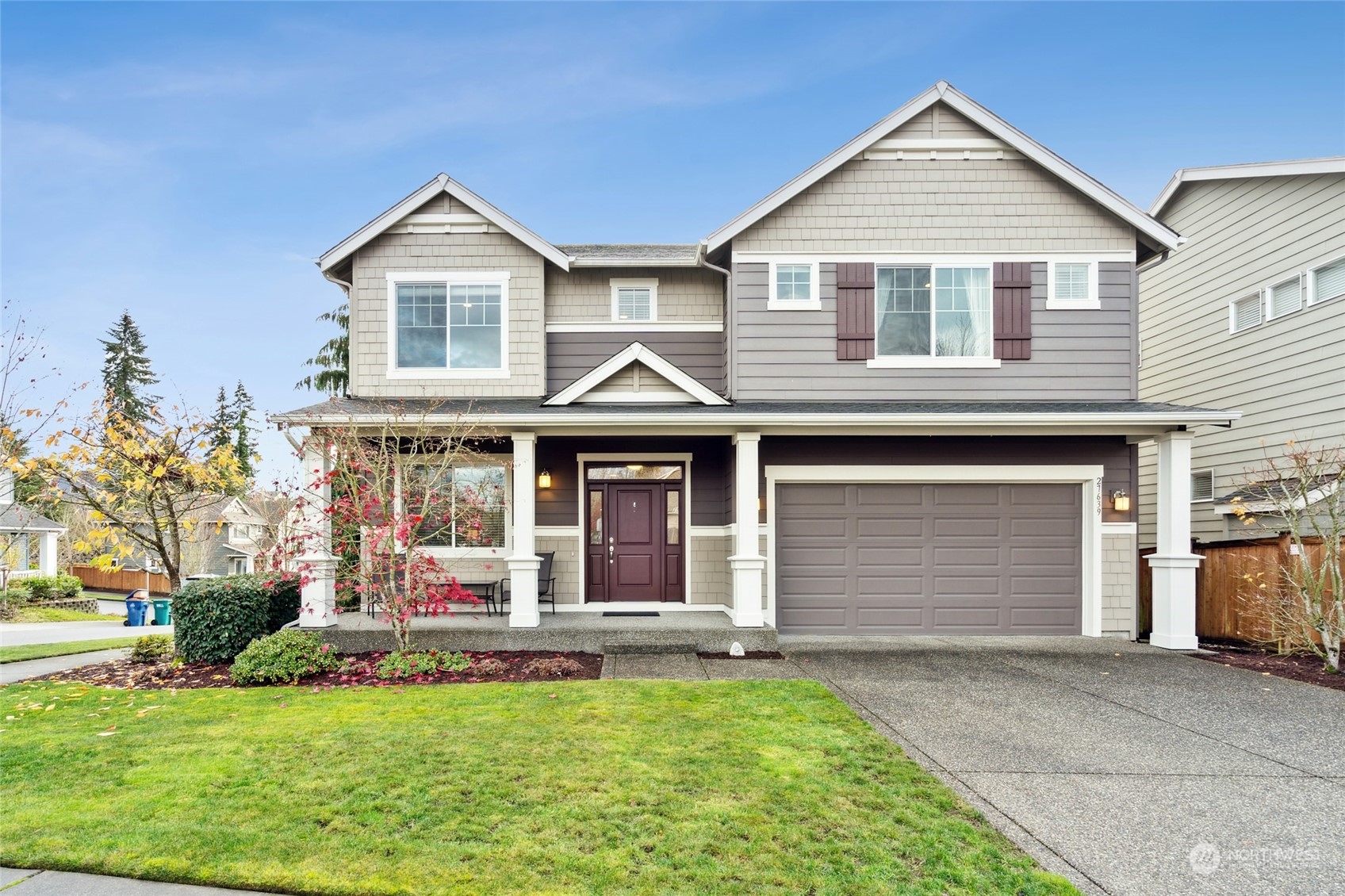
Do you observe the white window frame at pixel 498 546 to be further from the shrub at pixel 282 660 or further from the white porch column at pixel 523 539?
the shrub at pixel 282 660

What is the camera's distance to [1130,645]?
936 centimetres

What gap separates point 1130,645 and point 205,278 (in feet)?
96.1

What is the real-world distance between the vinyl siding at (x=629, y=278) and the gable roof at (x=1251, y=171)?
8.56 meters

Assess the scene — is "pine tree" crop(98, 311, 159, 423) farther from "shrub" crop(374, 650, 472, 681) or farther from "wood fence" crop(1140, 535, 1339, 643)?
"wood fence" crop(1140, 535, 1339, 643)

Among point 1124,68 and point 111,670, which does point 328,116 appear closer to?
point 111,670

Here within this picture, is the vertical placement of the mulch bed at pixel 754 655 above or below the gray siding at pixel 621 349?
below

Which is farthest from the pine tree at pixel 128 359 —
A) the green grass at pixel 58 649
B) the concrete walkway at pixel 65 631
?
the green grass at pixel 58 649

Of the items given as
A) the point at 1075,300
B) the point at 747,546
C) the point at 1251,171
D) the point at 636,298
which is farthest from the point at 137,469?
the point at 1251,171

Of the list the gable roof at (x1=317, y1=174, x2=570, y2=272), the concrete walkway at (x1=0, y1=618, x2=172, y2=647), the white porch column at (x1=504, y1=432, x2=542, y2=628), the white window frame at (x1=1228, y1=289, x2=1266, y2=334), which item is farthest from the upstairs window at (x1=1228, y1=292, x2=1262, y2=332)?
the concrete walkway at (x1=0, y1=618, x2=172, y2=647)

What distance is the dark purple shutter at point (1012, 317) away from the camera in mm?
10102

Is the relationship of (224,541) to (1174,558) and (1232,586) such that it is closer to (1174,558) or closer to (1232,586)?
(1174,558)

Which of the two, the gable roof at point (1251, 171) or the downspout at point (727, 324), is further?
the downspout at point (727, 324)

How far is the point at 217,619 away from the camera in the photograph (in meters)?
8.57

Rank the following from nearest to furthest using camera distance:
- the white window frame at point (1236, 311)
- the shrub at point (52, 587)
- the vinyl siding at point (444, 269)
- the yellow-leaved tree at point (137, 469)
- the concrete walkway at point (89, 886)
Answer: the concrete walkway at point (89, 886) → the yellow-leaved tree at point (137, 469) → the vinyl siding at point (444, 269) → the white window frame at point (1236, 311) → the shrub at point (52, 587)
